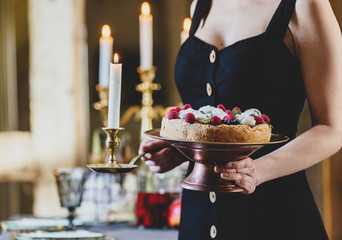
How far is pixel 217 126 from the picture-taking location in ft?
3.01

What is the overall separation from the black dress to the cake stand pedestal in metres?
0.19

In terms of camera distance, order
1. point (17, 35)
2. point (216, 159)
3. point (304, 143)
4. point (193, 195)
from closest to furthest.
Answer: point (216, 159)
point (304, 143)
point (193, 195)
point (17, 35)

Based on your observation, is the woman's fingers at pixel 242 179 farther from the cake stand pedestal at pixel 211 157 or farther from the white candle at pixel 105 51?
the white candle at pixel 105 51

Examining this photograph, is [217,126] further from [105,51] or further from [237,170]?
[105,51]

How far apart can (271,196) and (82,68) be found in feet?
6.80

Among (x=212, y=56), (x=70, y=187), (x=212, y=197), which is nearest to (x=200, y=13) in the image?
(x=212, y=56)

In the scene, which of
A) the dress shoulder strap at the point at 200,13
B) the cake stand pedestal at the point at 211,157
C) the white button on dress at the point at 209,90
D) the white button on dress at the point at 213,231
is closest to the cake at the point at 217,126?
the cake stand pedestal at the point at 211,157

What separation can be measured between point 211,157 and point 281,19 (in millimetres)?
349

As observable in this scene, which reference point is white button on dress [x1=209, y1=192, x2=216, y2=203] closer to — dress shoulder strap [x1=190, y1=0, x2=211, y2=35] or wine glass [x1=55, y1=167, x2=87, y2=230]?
dress shoulder strap [x1=190, y1=0, x2=211, y2=35]

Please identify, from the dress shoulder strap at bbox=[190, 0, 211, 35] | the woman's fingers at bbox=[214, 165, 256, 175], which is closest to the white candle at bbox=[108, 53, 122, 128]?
the woman's fingers at bbox=[214, 165, 256, 175]

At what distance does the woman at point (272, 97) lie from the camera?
1.01m

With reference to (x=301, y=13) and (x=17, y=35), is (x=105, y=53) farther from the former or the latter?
(x=17, y=35)

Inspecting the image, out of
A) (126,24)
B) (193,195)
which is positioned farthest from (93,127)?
(193,195)

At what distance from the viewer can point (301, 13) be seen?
1.02 meters
